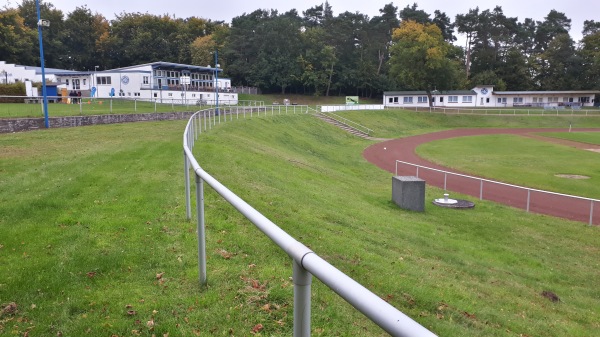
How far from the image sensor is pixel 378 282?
744 centimetres

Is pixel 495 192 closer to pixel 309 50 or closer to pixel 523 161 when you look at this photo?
pixel 523 161

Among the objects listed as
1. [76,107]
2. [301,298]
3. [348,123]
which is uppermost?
[76,107]

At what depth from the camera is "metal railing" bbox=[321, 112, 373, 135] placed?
2072 inches

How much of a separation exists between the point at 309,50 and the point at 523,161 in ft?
236

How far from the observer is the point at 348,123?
54594 mm

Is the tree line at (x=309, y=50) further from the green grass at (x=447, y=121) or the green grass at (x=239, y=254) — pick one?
the green grass at (x=239, y=254)

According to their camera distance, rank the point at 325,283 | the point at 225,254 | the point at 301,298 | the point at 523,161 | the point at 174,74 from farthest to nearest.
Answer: the point at 174,74 → the point at 523,161 → the point at 225,254 → the point at 301,298 → the point at 325,283

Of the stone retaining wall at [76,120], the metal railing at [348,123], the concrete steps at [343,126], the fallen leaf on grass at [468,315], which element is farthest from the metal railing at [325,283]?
the metal railing at [348,123]

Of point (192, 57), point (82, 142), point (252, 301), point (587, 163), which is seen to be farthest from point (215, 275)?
point (192, 57)

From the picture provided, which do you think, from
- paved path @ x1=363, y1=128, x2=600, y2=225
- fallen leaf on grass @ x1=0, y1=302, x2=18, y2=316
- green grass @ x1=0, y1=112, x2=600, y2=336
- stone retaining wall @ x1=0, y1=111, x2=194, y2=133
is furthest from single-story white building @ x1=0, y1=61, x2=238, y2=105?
fallen leaf on grass @ x1=0, y1=302, x2=18, y2=316

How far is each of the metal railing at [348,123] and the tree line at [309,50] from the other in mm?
37400

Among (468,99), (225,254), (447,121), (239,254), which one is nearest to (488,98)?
(468,99)

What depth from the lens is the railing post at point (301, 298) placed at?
2.22 meters

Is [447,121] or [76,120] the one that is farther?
[447,121]
